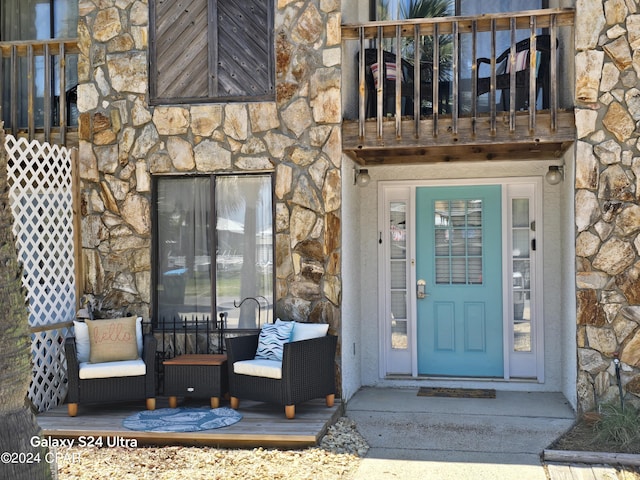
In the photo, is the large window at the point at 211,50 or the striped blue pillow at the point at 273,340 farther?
the large window at the point at 211,50

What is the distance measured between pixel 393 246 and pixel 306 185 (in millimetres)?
1560

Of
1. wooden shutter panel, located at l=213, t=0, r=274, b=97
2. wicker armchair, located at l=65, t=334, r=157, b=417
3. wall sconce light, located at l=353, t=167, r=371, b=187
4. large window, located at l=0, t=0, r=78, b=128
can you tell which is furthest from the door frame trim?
large window, located at l=0, t=0, r=78, b=128

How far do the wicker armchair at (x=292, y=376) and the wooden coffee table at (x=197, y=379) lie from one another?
0.14 metres

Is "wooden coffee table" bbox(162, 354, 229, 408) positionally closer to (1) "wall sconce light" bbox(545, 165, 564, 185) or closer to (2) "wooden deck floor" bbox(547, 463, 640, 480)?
(2) "wooden deck floor" bbox(547, 463, 640, 480)

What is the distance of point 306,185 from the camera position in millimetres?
6805

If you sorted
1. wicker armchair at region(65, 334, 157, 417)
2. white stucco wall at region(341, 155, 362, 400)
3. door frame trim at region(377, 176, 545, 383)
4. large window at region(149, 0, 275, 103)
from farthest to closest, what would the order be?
1. door frame trim at region(377, 176, 545, 383)
2. large window at region(149, 0, 275, 103)
3. white stucco wall at region(341, 155, 362, 400)
4. wicker armchair at region(65, 334, 157, 417)

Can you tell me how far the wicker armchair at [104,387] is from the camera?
20.4 feet

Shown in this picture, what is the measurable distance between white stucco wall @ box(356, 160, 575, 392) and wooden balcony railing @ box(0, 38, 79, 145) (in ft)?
10.8

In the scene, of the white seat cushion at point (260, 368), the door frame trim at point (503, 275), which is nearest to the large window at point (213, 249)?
the white seat cushion at point (260, 368)

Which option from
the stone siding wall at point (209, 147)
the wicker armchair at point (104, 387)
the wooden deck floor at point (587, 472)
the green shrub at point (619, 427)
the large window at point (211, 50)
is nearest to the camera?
the wooden deck floor at point (587, 472)

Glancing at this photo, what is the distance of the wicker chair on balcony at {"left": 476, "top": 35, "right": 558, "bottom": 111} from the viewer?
267 inches

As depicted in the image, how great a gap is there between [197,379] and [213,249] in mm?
1335

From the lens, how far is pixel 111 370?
623 cm

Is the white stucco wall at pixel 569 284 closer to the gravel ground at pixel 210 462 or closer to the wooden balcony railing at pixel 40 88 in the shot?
the gravel ground at pixel 210 462
